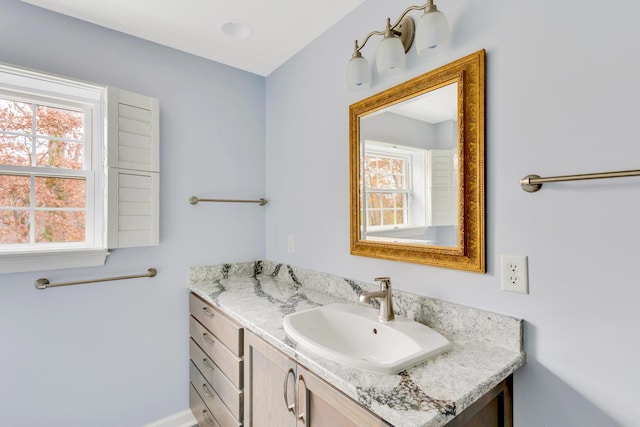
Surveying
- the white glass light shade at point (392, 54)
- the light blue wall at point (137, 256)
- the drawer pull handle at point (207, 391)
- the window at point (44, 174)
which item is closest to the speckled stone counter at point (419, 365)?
the light blue wall at point (137, 256)

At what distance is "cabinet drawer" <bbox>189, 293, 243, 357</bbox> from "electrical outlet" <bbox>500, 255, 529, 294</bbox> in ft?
3.45

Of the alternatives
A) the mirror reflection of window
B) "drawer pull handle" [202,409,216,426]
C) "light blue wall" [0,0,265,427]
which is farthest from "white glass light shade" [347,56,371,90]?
"drawer pull handle" [202,409,216,426]

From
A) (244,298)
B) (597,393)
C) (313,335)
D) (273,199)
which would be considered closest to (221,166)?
(273,199)

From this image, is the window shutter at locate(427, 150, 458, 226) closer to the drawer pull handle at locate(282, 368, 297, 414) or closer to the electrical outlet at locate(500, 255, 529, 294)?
the electrical outlet at locate(500, 255, 529, 294)

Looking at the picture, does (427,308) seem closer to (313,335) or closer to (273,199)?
(313,335)

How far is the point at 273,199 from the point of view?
2244 millimetres

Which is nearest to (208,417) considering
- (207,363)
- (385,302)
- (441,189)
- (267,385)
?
(207,363)

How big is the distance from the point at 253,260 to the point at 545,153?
1.83 m

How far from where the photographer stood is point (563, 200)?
915 millimetres

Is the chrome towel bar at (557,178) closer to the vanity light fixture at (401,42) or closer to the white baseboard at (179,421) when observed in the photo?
the vanity light fixture at (401,42)

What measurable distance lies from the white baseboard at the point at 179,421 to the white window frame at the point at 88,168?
1035mm

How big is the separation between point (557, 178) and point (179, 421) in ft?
7.63

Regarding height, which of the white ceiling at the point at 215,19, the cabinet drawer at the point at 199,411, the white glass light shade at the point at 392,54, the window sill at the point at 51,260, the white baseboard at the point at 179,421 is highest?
the white ceiling at the point at 215,19

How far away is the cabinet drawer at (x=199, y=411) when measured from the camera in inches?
66.2
